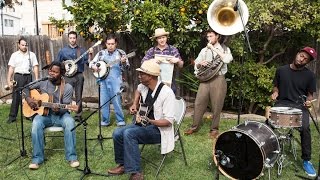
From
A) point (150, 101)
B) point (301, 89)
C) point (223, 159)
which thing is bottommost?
point (223, 159)

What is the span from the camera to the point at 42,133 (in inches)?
190

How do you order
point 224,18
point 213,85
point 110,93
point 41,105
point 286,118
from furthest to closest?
point 110,93, point 213,85, point 224,18, point 41,105, point 286,118

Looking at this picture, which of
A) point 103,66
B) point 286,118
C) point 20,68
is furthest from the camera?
point 20,68

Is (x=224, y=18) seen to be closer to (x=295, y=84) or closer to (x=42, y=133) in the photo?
(x=295, y=84)

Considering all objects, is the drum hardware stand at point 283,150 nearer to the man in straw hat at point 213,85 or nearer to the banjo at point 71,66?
the man in straw hat at point 213,85

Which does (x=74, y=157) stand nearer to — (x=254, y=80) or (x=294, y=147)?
(x=294, y=147)

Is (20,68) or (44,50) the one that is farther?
(44,50)

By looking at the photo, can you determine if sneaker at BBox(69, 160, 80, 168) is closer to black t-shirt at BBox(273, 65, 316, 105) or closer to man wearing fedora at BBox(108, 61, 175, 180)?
man wearing fedora at BBox(108, 61, 175, 180)

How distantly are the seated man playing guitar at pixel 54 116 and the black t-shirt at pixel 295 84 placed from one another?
123 inches

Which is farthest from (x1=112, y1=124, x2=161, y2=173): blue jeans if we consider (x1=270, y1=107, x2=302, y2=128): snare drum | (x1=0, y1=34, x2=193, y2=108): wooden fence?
(x1=0, y1=34, x2=193, y2=108): wooden fence

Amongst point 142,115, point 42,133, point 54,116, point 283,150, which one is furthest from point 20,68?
point 283,150

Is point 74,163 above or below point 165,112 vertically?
below

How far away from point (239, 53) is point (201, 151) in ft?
8.15

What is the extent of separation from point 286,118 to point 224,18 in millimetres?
2079
